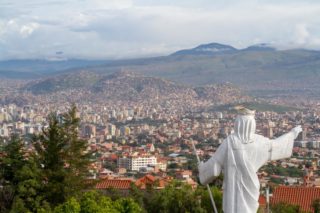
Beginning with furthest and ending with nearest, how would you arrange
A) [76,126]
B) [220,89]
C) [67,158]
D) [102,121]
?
[220,89] < [102,121] < [76,126] < [67,158]

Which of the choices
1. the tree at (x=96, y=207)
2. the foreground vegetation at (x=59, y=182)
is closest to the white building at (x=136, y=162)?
the foreground vegetation at (x=59, y=182)

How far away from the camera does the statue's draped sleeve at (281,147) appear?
22.7 ft

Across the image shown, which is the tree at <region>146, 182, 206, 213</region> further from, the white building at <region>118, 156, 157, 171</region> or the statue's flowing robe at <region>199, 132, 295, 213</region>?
the white building at <region>118, 156, 157, 171</region>

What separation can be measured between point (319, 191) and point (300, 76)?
140 metres

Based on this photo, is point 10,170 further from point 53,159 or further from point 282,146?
point 282,146

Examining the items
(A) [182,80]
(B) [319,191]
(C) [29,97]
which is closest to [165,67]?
(A) [182,80]

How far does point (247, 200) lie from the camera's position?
6.93 m

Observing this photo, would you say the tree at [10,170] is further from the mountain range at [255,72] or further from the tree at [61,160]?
the mountain range at [255,72]

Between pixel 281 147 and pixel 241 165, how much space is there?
461 mm

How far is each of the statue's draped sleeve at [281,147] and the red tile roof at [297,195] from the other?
15158mm

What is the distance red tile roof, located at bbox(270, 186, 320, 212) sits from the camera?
72.1 feet

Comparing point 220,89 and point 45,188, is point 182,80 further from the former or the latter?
point 45,188

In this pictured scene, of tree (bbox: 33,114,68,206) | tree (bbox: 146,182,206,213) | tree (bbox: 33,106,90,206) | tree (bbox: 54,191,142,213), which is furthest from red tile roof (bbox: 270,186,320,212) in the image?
tree (bbox: 54,191,142,213)

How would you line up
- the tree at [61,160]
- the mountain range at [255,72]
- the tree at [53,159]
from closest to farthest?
the tree at [53,159]
the tree at [61,160]
the mountain range at [255,72]
